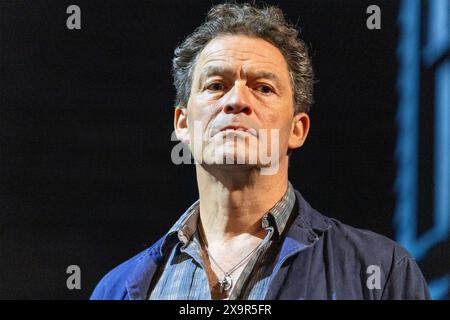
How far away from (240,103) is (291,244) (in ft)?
1.43

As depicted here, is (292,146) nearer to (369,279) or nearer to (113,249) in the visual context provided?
(369,279)

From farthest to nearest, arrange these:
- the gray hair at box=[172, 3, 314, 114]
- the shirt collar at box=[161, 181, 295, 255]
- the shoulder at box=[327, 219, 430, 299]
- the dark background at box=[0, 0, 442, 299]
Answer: the dark background at box=[0, 0, 442, 299] < the gray hair at box=[172, 3, 314, 114] < the shirt collar at box=[161, 181, 295, 255] < the shoulder at box=[327, 219, 430, 299]

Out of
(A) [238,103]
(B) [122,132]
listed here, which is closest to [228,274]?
(A) [238,103]

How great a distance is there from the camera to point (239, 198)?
219 centimetres

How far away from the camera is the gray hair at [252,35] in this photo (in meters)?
2.25

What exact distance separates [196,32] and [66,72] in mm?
472

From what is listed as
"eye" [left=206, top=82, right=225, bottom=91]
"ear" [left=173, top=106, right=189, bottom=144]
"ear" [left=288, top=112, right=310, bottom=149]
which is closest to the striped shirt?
"ear" [left=288, top=112, right=310, bottom=149]

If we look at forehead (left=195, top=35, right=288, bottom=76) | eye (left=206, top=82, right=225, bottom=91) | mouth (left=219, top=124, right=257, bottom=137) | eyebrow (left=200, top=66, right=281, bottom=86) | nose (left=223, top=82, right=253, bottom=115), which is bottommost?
mouth (left=219, top=124, right=257, bottom=137)

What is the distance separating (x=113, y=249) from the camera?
238 centimetres

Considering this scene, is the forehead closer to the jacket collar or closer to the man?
the man

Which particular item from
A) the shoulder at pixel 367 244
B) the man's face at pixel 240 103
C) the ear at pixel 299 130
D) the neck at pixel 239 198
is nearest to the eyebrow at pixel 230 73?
the man's face at pixel 240 103

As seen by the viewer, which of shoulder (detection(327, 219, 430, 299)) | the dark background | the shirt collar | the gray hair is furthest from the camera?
the dark background

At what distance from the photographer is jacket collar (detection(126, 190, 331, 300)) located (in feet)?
6.82

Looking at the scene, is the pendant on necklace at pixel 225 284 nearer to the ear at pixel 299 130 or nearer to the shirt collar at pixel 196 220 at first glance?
the shirt collar at pixel 196 220
